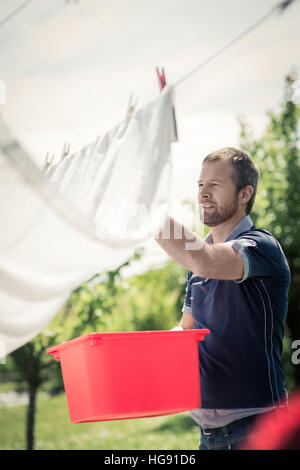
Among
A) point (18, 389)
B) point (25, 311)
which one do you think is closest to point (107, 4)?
point (25, 311)

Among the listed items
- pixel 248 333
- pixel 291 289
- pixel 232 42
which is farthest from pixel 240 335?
pixel 291 289

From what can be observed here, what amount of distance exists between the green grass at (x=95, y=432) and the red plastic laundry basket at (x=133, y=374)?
6.00m

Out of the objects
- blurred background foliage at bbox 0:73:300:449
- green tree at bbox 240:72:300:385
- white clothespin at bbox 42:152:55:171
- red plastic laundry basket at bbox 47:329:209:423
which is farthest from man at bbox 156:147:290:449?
green tree at bbox 240:72:300:385

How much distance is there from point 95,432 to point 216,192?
1044cm

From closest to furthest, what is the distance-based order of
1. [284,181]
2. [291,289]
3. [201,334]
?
[201,334] → [291,289] → [284,181]

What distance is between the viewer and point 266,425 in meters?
1.69

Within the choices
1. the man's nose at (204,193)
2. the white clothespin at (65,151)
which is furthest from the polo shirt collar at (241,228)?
the white clothespin at (65,151)

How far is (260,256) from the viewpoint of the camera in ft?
5.73

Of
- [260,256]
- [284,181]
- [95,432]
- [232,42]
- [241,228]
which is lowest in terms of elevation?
[95,432]

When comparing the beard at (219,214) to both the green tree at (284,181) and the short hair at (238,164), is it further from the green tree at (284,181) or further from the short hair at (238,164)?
the green tree at (284,181)

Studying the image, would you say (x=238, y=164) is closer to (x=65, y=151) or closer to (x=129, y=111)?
(x=129, y=111)

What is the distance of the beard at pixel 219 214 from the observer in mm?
1947

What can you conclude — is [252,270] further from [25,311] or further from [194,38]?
[194,38]
